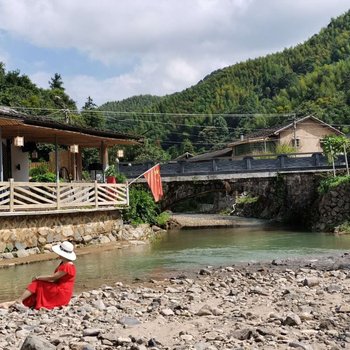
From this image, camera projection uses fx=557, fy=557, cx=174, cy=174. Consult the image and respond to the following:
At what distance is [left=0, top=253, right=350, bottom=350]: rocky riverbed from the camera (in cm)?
639

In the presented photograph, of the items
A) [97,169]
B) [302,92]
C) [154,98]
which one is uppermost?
[154,98]

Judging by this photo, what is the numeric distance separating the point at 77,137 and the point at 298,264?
32.2 ft

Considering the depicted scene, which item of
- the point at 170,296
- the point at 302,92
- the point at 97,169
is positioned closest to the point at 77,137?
the point at 97,169

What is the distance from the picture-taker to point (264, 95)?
84.9 meters

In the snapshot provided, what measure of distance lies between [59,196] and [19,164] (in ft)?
13.0

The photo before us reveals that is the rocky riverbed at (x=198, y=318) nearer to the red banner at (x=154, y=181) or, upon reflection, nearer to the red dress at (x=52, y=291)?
the red dress at (x=52, y=291)

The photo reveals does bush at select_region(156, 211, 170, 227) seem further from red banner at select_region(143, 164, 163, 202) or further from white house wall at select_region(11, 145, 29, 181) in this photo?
white house wall at select_region(11, 145, 29, 181)

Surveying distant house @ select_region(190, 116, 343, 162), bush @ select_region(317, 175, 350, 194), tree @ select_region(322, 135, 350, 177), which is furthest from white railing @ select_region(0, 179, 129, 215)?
distant house @ select_region(190, 116, 343, 162)

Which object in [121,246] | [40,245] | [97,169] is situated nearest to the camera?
[40,245]

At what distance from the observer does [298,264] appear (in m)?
14.1

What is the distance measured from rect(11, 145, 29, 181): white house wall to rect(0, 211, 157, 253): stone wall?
3.56 meters

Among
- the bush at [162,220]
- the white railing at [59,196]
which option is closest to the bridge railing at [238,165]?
the bush at [162,220]

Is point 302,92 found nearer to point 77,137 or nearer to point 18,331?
point 77,137

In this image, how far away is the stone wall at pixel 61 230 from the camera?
1583 cm
